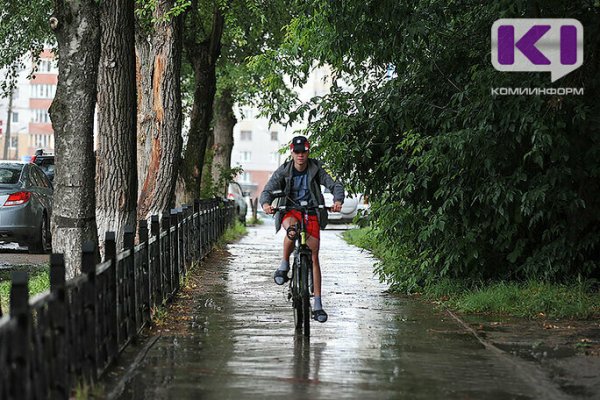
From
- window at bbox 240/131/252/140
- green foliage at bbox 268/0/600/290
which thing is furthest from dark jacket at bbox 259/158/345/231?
window at bbox 240/131/252/140

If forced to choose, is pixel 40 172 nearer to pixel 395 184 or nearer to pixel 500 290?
pixel 395 184

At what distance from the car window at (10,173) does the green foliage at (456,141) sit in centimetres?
804

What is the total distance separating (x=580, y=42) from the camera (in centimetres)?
1443

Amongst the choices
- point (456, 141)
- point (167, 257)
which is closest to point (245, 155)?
point (167, 257)

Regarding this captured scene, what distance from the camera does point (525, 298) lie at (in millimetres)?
14172

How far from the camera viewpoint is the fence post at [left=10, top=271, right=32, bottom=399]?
6215mm

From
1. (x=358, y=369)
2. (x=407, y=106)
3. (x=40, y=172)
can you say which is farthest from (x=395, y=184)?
(x=40, y=172)

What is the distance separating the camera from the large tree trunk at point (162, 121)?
2123cm

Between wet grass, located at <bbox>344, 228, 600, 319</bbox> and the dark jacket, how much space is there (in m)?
2.78

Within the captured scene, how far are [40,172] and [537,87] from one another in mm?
13023

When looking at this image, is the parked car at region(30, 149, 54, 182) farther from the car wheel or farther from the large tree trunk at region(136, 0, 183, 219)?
the large tree trunk at region(136, 0, 183, 219)

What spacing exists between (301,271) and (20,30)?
20821 mm

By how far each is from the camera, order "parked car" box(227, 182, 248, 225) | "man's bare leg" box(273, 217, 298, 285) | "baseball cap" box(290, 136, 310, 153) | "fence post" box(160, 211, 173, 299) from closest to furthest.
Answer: "baseball cap" box(290, 136, 310, 153) → "man's bare leg" box(273, 217, 298, 285) → "fence post" box(160, 211, 173, 299) → "parked car" box(227, 182, 248, 225)

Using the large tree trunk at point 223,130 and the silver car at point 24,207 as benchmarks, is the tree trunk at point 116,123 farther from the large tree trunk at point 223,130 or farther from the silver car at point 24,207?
the large tree trunk at point 223,130
